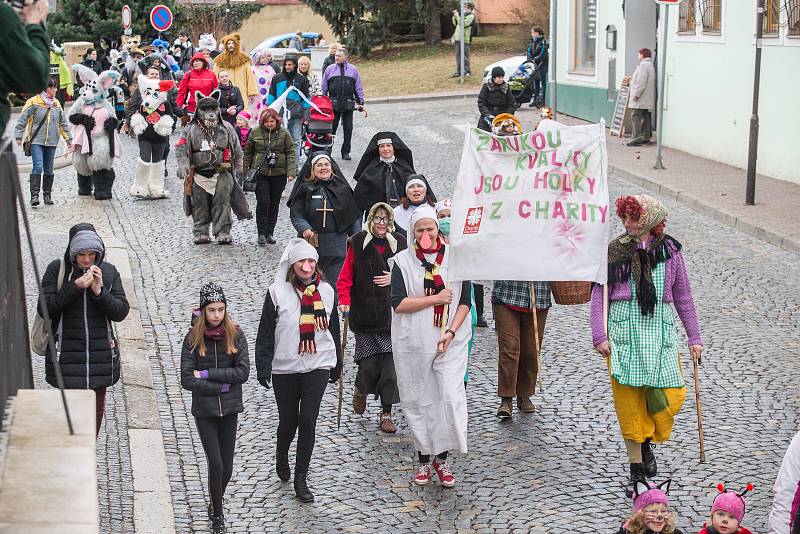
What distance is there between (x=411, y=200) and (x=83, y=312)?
11.8 feet

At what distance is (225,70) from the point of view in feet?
72.8

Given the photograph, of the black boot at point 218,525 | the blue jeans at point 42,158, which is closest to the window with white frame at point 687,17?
the blue jeans at point 42,158

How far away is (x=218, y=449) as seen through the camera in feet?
26.0

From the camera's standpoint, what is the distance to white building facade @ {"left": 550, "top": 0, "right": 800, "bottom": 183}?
64.8ft

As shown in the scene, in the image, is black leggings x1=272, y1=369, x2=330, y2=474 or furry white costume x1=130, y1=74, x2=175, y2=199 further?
furry white costume x1=130, y1=74, x2=175, y2=199

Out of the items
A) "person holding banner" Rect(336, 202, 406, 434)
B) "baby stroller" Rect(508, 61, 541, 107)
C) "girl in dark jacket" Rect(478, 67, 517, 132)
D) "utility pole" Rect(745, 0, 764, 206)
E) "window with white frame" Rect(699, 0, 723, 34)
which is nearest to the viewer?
"person holding banner" Rect(336, 202, 406, 434)

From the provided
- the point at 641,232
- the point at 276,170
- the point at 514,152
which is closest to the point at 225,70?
the point at 276,170

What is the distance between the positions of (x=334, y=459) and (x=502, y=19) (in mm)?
40802

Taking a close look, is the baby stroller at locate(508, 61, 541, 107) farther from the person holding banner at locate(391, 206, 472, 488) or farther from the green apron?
the green apron

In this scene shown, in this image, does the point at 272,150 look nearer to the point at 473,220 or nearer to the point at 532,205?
the point at 473,220

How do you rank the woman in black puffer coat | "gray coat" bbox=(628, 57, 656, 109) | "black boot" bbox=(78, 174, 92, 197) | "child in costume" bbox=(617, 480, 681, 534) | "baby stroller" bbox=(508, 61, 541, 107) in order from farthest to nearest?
1. "baby stroller" bbox=(508, 61, 541, 107)
2. "gray coat" bbox=(628, 57, 656, 109)
3. "black boot" bbox=(78, 174, 92, 197)
4. the woman in black puffer coat
5. "child in costume" bbox=(617, 480, 681, 534)

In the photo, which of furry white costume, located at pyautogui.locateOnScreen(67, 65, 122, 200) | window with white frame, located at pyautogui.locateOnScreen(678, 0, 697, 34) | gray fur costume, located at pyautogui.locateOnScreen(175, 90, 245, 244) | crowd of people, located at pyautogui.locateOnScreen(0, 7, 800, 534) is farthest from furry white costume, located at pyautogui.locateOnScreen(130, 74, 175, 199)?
window with white frame, located at pyautogui.locateOnScreen(678, 0, 697, 34)

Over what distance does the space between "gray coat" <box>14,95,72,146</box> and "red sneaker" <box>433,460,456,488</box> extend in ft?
36.6

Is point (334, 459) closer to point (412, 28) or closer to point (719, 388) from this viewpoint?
point (719, 388)
